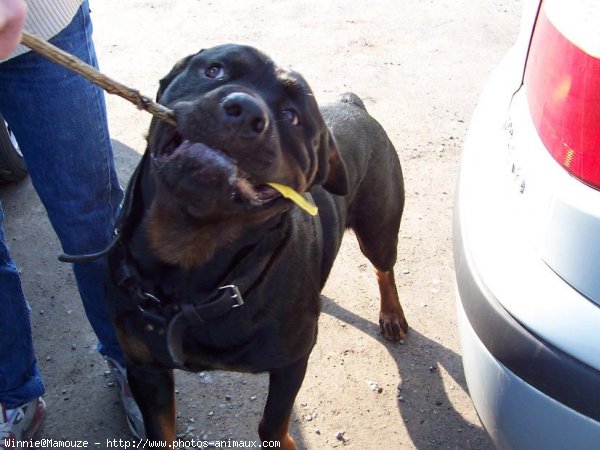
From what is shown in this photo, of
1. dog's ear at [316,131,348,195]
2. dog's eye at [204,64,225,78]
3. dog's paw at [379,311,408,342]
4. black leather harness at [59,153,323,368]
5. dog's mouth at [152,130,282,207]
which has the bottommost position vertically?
dog's paw at [379,311,408,342]

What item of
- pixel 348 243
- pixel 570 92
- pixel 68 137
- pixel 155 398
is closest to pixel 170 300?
pixel 155 398

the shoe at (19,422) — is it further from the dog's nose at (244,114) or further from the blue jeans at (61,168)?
the dog's nose at (244,114)

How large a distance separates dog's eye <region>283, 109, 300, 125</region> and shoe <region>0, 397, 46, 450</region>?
162 cm

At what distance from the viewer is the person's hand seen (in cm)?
166

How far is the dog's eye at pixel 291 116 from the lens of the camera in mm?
2496

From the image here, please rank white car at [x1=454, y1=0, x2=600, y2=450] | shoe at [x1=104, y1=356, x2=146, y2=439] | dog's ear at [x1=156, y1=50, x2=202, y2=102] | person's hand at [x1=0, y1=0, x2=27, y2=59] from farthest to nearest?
shoe at [x1=104, y1=356, x2=146, y2=439]
dog's ear at [x1=156, y1=50, x2=202, y2=102]
white car at [x1=454, y1=0, x2=600, y2=450]
person's hand at [x1=0, y1=0, x2=27, y2=59]

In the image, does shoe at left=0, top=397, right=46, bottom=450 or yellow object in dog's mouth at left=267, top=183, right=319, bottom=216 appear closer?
yellow object in dog's mouth at left=267, top=183, right=319, bottom=216

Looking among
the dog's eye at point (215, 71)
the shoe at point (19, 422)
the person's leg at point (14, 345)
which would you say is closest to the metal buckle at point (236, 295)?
the dog's eye at point (215, 71)

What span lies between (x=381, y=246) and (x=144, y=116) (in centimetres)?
238

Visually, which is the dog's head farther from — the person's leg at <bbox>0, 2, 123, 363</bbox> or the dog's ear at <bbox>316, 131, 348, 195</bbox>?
the person's leg at <bbox>0, 2, 123, 363</bbox>

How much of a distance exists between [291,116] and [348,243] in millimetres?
1895

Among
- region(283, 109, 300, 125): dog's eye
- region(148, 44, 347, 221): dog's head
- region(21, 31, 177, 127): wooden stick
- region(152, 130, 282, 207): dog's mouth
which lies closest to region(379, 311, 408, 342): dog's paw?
region(148, 44, 347, 221): dog's head

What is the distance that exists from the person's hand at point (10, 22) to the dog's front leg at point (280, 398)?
56.5 inches

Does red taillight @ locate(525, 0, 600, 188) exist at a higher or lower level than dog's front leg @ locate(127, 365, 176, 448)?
higher
